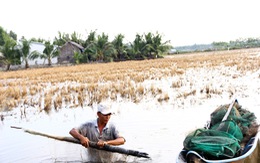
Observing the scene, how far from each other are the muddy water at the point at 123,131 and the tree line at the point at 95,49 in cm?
2879

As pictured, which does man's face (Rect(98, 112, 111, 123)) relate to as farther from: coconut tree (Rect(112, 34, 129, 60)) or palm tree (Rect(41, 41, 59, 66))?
coconut tree (Rect(112, 34, 129, 60))

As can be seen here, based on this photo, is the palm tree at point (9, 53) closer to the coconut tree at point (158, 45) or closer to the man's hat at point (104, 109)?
the coconut tree at point (158, 45)

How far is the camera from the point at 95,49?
38.1 metres

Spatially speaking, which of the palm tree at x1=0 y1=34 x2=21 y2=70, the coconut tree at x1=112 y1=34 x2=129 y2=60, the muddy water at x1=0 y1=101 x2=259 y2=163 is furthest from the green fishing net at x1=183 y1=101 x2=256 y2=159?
the coconut tree at x1=112 y1=34 x2=129 y2=60

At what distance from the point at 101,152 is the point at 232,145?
196 cm

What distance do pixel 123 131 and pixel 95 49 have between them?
31.7 m

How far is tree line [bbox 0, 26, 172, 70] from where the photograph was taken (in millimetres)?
36031

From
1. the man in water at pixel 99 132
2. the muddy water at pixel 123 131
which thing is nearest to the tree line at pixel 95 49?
the muddy water at pixel 123 131

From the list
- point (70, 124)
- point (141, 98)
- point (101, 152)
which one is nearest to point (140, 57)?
point (141, 98)

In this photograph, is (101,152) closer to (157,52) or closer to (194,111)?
(194,111)

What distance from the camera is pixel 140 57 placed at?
4244cm

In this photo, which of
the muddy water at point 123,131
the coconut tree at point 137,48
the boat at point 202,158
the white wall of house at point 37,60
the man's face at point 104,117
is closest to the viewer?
the boat at point 202,158

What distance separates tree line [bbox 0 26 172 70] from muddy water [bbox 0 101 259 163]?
2879 cm

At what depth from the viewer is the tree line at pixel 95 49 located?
3603 cm
